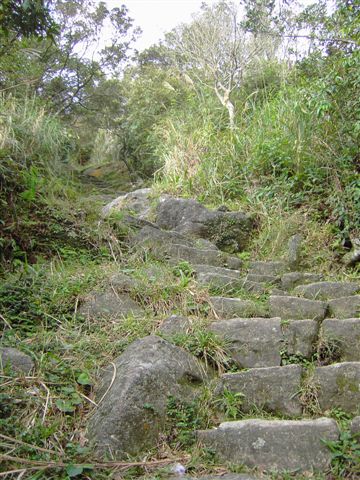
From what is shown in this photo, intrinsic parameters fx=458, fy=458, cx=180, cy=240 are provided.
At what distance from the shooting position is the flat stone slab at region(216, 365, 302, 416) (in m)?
2.39

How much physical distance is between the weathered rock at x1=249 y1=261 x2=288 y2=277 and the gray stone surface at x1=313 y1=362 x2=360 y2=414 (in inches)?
68.0

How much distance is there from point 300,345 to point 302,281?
1.16m

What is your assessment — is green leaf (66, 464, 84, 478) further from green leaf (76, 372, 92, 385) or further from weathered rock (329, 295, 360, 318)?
weathered rock (329, 295, 360, 318)

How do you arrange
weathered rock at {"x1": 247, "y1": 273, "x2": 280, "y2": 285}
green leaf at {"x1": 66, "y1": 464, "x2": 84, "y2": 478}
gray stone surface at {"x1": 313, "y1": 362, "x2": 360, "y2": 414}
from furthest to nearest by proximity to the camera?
weathered rock at {"x1": 247, "y1": 273, "x2": 280, "y2": 285} → gray stone surface at {"x1": 313, "y1": 362, "x2": 360, "y2": 414} → green leaf at {"x1": 66, "y1": 464, "x2": 84, "y2": 478}

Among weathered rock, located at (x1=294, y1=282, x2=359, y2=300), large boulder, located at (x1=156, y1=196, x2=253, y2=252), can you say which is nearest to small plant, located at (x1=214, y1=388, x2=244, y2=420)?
weathered rock, located at (x1=294, y1=282, x2=359, y2=300)

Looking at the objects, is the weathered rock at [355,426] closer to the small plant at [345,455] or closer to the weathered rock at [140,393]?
the small plant at [345,455]

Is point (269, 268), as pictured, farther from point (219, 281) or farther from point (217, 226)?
point (217, 226)

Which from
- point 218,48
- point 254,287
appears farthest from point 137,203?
point 218,48

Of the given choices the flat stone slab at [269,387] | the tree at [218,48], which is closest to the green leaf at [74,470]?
the flat stone slab at [269,387]

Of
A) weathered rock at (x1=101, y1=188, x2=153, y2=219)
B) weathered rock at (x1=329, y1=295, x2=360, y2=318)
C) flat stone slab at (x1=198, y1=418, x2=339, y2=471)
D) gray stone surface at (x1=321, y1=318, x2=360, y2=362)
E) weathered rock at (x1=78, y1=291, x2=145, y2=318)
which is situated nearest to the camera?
flat stone slab at (x1=198, y1=418, x2=339, y2=471)

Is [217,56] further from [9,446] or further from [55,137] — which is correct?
[9,446]

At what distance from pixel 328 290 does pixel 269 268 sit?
2.52 ft

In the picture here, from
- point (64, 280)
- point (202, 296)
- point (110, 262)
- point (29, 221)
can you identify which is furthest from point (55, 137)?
point (202, 296)

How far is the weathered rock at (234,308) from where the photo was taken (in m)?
3.20
